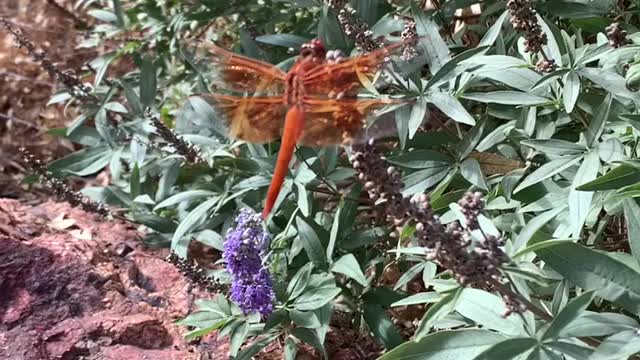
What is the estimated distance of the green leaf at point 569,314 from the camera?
1.89 meters

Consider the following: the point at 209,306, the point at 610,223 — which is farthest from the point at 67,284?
the point at 610,223

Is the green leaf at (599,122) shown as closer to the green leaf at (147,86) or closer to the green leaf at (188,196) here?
the green leaf at (188,196)

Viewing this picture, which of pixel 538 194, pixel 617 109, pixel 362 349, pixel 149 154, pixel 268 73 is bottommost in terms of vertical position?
pixel 362 349

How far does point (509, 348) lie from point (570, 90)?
0.86 metres

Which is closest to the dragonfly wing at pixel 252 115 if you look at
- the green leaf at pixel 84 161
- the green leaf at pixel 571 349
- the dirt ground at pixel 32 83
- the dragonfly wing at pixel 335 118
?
the dragonfly wing at pixel 335 118

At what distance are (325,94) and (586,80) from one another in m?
0.96

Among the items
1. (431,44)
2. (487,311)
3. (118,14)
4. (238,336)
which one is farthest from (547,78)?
(118,14)

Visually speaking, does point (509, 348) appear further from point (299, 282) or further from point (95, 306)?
point (95, 306)

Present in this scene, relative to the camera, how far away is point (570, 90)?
7.95 feet

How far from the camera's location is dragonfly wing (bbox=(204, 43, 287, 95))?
2.53 m

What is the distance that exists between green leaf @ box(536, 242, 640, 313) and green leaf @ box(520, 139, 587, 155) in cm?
51

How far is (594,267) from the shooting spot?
2.01 meters

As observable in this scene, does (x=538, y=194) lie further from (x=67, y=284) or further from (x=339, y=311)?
(x=67, y=284)

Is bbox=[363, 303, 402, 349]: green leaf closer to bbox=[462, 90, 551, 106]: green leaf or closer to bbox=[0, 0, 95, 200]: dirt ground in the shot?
bbox=[462, 90, 551, 106]: green leaf
